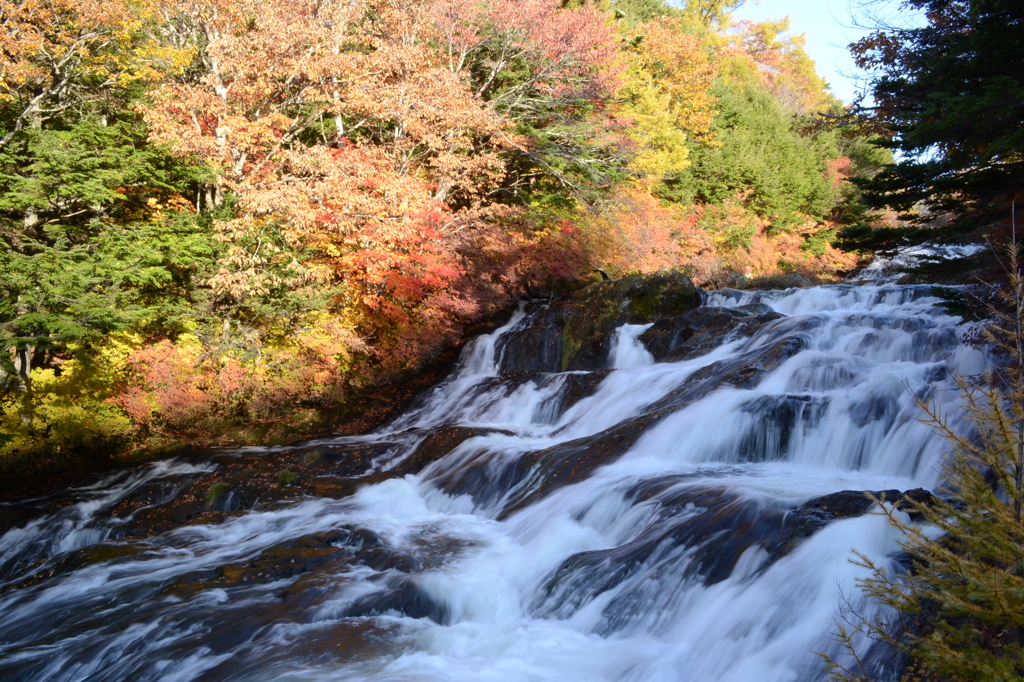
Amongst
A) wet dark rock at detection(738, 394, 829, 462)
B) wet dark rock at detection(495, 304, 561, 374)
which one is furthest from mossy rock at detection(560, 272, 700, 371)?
wet dark rock at detection(738, 394, 829, 462)

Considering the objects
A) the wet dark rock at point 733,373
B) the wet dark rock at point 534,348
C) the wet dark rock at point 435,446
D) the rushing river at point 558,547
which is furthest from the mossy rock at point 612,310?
the wet dark rock at point 733,373

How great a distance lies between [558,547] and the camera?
6.42 m

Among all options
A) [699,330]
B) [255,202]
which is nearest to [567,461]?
[699,330]

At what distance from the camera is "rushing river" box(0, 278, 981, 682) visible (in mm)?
4801

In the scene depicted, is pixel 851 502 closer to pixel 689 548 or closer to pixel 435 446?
pixel 689 548

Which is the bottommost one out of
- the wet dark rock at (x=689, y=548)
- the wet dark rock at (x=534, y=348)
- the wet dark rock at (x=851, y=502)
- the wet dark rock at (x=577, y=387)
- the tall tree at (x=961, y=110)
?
the wet dark rock at (x=689, y=548)

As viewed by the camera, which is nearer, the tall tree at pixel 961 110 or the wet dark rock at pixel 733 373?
the tall tree at pixel 961 110

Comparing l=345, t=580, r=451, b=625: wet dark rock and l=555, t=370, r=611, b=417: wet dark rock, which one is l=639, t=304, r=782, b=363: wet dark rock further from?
l=345, t=580, r=451, b=625: wet dark rock

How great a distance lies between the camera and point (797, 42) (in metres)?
46.5

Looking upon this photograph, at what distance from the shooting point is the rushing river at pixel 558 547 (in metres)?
4.80

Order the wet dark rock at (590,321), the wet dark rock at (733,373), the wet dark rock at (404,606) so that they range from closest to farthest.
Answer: the wet dark rock at (404,606)
the wet dark rock at (733,373)
the wet dark rock at (590,321)

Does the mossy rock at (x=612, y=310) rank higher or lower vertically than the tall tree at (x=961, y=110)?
lower

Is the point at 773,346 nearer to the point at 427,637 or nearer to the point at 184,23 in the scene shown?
the point at 427,637

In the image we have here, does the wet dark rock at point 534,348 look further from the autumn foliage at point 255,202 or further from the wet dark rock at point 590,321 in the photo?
the autumn foliage at point 255,202
